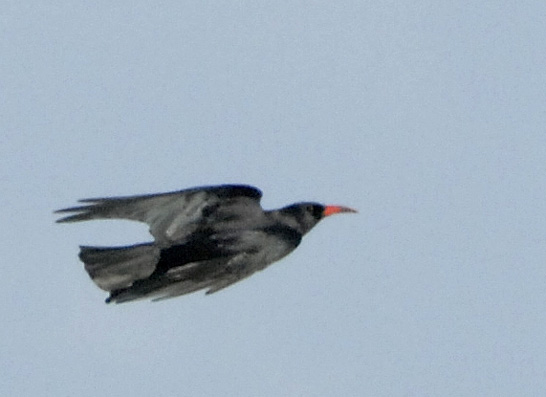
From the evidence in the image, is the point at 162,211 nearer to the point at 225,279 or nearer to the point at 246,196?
the point at 246,196

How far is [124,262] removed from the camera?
24531 millimetres

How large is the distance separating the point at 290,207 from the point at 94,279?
373cm

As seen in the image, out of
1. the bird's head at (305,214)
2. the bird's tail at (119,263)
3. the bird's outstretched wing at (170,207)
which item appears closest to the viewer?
the bird's tail at (119,263)

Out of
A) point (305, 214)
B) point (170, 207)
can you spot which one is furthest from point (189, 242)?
point (305, 214)

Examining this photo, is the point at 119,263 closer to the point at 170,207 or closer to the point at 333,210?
the point at 170,207

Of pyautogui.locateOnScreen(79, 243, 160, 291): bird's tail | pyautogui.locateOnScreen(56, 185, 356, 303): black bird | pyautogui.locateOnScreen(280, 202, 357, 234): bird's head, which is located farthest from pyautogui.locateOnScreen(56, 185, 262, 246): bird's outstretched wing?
pyautogui.locateOnScreen(280, 202, 357, 234): bird's head

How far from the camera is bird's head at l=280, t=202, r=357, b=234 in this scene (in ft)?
87.2

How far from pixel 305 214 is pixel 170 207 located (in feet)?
7.92

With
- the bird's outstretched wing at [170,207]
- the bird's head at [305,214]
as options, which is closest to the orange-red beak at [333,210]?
the bird's head at [305,214]

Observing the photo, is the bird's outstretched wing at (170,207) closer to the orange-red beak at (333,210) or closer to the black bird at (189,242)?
the black bird at (189,242)

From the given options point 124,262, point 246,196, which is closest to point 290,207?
point 246,196

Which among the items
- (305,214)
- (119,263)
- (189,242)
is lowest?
(119,263)

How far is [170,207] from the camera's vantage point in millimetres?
25516

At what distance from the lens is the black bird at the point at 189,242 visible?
23453mm
